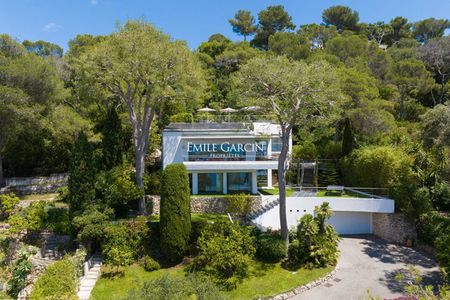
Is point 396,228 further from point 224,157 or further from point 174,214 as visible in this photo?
point 174,214

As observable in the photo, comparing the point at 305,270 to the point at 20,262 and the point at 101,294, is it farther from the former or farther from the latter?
the point at 20,262

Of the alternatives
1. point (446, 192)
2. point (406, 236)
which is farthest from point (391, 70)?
point (406, 236)

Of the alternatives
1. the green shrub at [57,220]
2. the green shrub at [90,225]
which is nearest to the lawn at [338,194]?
the green shrub at [90,225]

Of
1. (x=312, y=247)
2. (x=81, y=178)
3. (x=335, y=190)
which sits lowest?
(x=312, y=247)

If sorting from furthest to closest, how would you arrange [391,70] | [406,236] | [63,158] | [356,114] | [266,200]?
[391,70], [63,158], [356,114], [266,200], [406,236]

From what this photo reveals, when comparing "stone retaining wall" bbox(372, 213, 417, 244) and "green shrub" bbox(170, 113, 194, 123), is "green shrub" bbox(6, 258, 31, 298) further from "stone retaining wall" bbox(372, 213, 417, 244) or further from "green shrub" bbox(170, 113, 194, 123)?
"stone retaining wall" bbox(372, 213, 417, 244)

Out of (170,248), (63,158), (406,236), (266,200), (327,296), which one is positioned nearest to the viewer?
(327,296)

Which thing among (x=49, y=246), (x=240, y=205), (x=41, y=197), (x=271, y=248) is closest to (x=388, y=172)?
(x=240, y=205)
